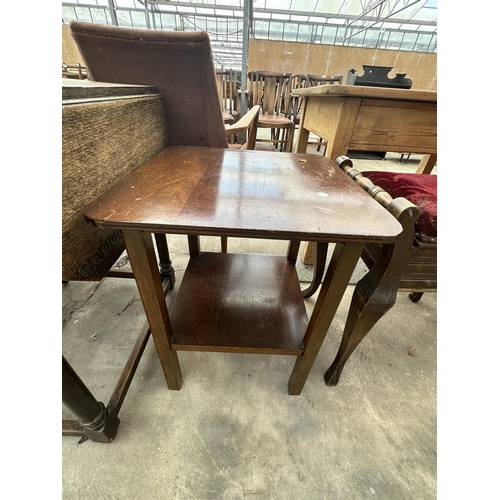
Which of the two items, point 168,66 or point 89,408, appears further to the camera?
point 168,66

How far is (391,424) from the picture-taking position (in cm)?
80

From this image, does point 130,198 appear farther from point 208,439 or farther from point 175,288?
point 175,288

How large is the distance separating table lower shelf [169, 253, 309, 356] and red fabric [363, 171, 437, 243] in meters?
0.44

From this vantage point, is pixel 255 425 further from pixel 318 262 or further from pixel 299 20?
pixel 299 20

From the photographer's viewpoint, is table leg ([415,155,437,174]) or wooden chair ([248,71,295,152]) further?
wooden chair ([248,71,295,152])

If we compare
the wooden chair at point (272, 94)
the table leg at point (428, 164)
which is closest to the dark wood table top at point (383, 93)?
the table leg at point (428, 164)

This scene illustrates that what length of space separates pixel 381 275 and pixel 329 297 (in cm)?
15

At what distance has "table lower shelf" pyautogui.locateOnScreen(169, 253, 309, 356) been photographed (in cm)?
71

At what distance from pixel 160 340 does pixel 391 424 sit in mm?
798

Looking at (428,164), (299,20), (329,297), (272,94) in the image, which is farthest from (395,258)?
(299,20)

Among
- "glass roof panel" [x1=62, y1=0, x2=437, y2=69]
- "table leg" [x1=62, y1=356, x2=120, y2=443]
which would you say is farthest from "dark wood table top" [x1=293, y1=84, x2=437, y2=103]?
"glass roof panel" [x1=62, y1=0, x2=437, y2=69]

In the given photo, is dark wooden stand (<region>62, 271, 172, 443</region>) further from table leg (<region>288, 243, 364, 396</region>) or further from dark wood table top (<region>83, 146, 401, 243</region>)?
table leg (<region>288, 243, 364, 396</region>)

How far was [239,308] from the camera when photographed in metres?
0.82

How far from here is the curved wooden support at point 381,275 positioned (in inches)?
20.6
